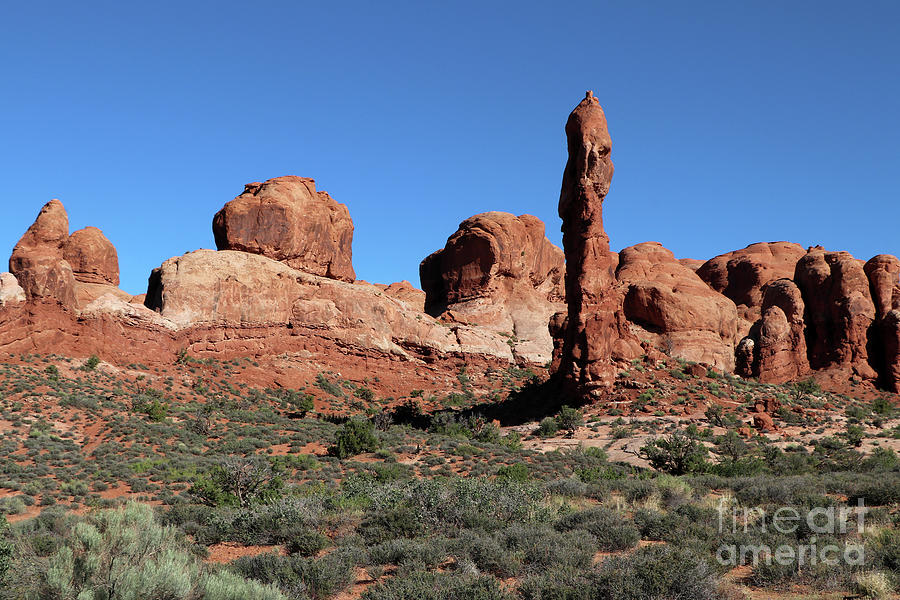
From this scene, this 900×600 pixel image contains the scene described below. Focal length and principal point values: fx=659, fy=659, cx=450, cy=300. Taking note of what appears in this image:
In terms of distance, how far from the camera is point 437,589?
7.89 metres

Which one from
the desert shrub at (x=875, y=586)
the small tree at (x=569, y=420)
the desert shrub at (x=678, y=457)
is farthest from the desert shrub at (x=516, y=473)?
the desert shrub at (x=875, y=586)

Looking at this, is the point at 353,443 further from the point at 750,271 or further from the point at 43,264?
the point at 750,271

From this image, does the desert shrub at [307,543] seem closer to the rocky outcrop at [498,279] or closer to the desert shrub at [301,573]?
the desert shrub at [301,573]

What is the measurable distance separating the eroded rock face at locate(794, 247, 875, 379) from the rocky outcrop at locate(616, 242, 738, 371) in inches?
205

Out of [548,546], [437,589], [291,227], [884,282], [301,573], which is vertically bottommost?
[301,573]

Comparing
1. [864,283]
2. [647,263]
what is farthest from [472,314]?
[864,283]

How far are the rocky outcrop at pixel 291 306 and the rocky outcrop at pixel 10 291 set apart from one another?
737cm

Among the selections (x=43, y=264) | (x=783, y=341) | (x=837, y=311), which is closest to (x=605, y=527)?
(x=43, y=264)

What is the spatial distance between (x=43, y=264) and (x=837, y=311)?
48.9 metres

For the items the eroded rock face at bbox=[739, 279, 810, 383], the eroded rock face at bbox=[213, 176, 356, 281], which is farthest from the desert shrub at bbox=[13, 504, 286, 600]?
the eroded rock face at bbox=[739, 279, 810, 383]

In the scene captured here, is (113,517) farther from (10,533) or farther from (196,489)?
(196,489)

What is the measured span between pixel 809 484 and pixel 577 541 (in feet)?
25.9

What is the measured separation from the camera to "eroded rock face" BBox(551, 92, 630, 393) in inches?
1310

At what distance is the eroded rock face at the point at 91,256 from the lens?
43.4 meters
